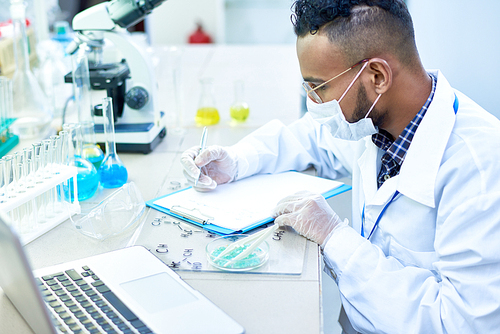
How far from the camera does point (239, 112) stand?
2.04 metres

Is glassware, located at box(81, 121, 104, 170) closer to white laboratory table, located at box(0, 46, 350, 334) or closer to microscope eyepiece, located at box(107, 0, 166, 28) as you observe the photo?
white laboratory table, located at box(0, 46, 350, 334)

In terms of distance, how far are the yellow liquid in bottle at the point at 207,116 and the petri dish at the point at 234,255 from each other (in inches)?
39.6

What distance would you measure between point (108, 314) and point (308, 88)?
2.44 feet

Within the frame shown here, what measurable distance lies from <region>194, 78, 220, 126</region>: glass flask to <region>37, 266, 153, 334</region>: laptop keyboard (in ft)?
3.83

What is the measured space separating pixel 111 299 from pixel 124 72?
109cm

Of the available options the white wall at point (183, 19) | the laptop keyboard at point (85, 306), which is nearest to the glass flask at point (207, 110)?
the laptop keyboard at point (85, 306)

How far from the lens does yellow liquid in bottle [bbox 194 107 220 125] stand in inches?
80.1

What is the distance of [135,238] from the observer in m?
1.15

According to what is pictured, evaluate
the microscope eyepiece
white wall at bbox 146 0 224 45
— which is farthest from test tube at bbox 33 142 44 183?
white wall at bbox 146 0 224 45

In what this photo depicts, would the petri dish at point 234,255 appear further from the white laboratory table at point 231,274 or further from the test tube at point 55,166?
the test tube at point 55,166

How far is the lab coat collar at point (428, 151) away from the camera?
1.08 meters

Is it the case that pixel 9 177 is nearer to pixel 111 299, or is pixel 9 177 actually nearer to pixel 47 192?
Answer: pixel 47 192

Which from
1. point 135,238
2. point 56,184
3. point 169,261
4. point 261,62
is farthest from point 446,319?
point 261,62

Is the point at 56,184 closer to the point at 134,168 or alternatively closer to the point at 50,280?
the point at 50,280
